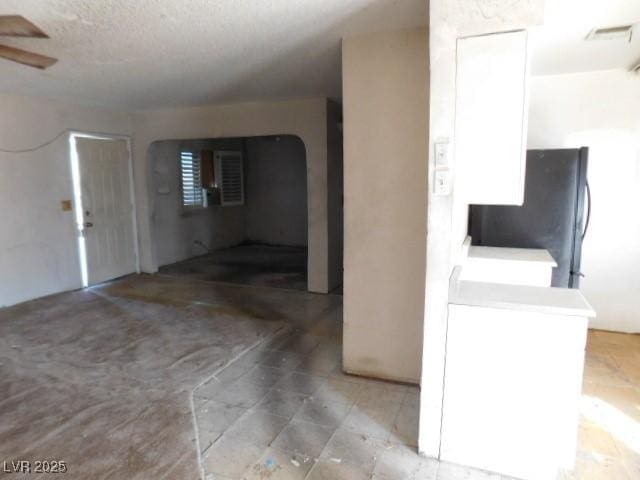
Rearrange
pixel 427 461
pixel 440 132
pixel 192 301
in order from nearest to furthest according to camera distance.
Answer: pixel 440 132 → pixel 427 461 → pixel 192 301

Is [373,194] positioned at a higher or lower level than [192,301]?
higher

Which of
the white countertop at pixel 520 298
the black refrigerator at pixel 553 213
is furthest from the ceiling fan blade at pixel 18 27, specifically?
the black refrigerator at pixel 553 213

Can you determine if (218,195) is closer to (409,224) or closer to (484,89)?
(409,224)

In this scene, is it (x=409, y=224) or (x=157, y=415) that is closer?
(x=157, y=415)

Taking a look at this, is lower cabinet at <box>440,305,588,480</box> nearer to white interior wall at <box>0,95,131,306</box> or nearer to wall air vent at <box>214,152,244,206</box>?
white interior wall at <box>0,95,131,306</box>

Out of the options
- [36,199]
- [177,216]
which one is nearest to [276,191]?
[177,216]

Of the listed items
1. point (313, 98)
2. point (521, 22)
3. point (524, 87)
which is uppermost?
point (313, 98)

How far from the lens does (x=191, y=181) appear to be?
282 inches

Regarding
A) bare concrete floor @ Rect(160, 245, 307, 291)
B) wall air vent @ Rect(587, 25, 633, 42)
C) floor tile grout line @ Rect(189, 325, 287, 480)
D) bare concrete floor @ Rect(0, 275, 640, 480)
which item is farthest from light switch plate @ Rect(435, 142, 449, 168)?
bare concrete floor @ Rect(160, 245, 307, 291)

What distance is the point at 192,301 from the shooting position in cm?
474

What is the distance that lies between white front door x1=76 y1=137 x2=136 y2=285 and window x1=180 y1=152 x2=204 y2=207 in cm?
121

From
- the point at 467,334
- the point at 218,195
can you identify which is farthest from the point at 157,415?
the point at 218,195

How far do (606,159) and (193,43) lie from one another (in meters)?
3.57

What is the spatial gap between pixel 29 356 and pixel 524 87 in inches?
154
